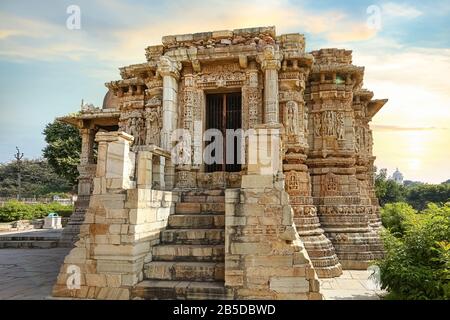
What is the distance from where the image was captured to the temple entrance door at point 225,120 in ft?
33.1

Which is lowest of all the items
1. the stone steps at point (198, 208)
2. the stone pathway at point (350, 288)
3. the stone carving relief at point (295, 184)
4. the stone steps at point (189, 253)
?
the stone pathway at point (350, 288)

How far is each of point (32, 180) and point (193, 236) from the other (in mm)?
51212

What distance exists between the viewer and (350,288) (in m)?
7.43

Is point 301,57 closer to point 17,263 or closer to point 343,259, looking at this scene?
point 343,259

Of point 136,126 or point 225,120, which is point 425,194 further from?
point 136,126

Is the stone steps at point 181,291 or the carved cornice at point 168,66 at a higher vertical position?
the carved cornice at point 168,66

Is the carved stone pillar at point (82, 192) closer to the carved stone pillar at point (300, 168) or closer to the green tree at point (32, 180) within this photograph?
the carved stone pillar at point (300, 168)

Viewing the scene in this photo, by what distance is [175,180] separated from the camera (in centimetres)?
957

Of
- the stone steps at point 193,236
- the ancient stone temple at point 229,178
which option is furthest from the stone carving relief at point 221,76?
the stone steps at point 193,236

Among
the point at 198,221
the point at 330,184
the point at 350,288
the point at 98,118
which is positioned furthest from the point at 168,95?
the point at 98,118

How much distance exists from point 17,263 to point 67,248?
409 cm

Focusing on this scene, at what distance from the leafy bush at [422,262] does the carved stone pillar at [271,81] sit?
4.12 meters

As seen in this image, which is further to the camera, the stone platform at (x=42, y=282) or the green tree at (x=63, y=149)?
the green tree at (x=63, y=149)

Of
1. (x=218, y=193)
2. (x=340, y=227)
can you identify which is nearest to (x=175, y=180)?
(x=218, y=193)
